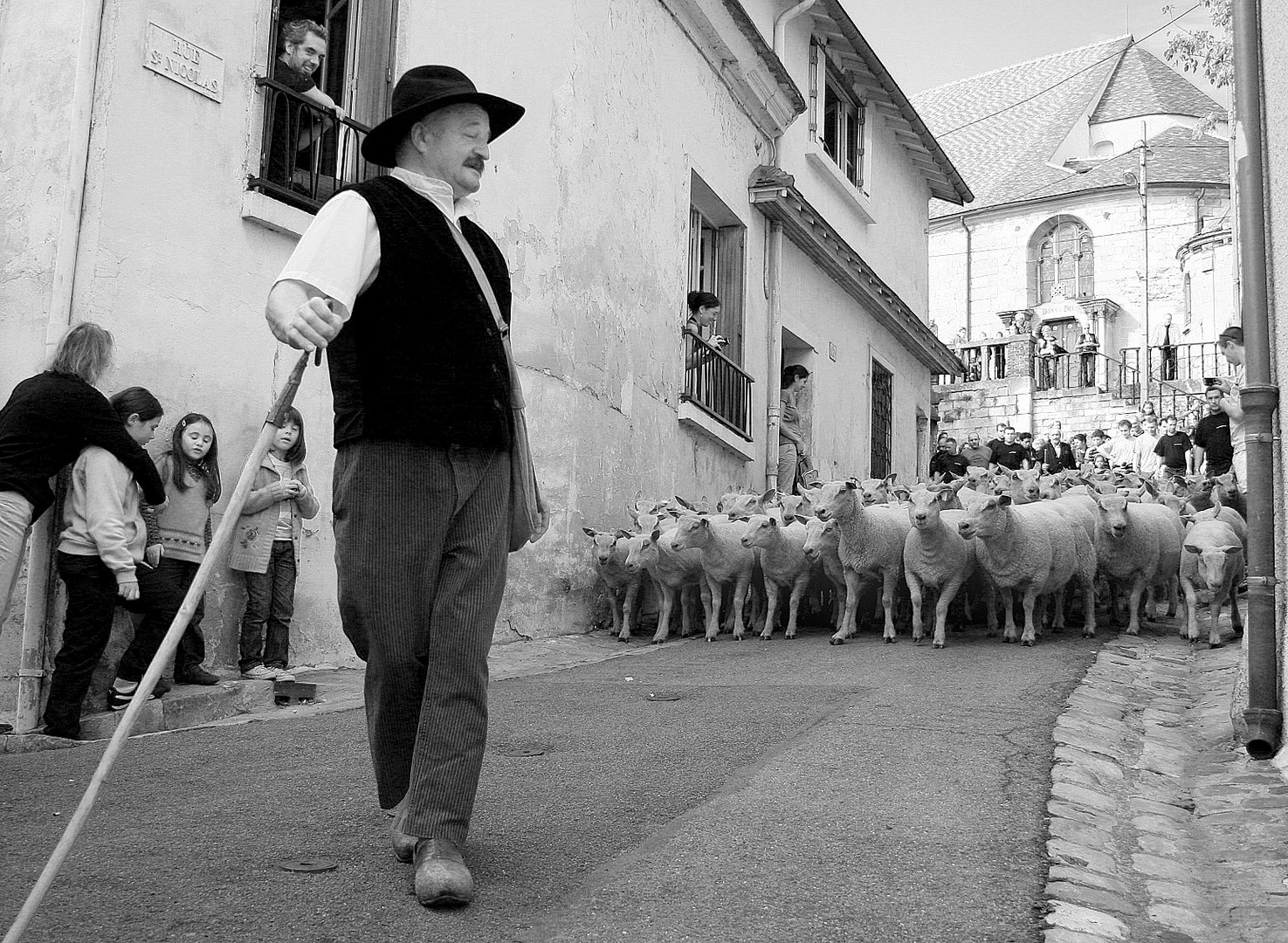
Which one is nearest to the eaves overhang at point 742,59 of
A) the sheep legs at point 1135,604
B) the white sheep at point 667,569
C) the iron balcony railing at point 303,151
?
the iron balcony railing at point 303,151

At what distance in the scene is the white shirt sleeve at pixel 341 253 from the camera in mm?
3172

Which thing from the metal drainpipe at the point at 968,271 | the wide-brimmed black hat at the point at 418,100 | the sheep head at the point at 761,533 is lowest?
the sheep head at the point at 761,533

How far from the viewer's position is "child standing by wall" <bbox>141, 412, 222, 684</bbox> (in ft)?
21.8

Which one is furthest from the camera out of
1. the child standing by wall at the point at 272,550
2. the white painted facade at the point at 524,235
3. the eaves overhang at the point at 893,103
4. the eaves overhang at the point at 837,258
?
the eaves overhang at the point at 893,103

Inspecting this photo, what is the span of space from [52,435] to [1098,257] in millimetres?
46209

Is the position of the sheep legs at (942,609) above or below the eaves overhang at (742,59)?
below

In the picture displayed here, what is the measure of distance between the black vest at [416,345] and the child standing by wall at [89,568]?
9.70 ft

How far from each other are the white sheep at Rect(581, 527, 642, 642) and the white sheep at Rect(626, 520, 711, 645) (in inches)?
4.2

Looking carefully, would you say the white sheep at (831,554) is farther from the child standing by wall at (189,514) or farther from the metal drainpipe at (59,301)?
the metal drainpipe at (59,301)

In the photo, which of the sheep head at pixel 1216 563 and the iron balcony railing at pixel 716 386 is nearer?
the sheep head at pixel 1216 563

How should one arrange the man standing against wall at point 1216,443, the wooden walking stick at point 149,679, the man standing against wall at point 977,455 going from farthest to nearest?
the man standing against wall at point 977,455, the man standing against wall at point 1216,443, the wooden walking stick at point 149,679

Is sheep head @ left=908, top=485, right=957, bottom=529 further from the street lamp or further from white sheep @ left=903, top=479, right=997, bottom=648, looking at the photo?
the street lamp

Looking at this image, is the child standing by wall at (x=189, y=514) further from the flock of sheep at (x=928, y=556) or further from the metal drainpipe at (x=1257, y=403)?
the metal drainpipe at (x=1257, y=403)

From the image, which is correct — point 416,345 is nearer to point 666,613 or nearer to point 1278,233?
point 1278,233
